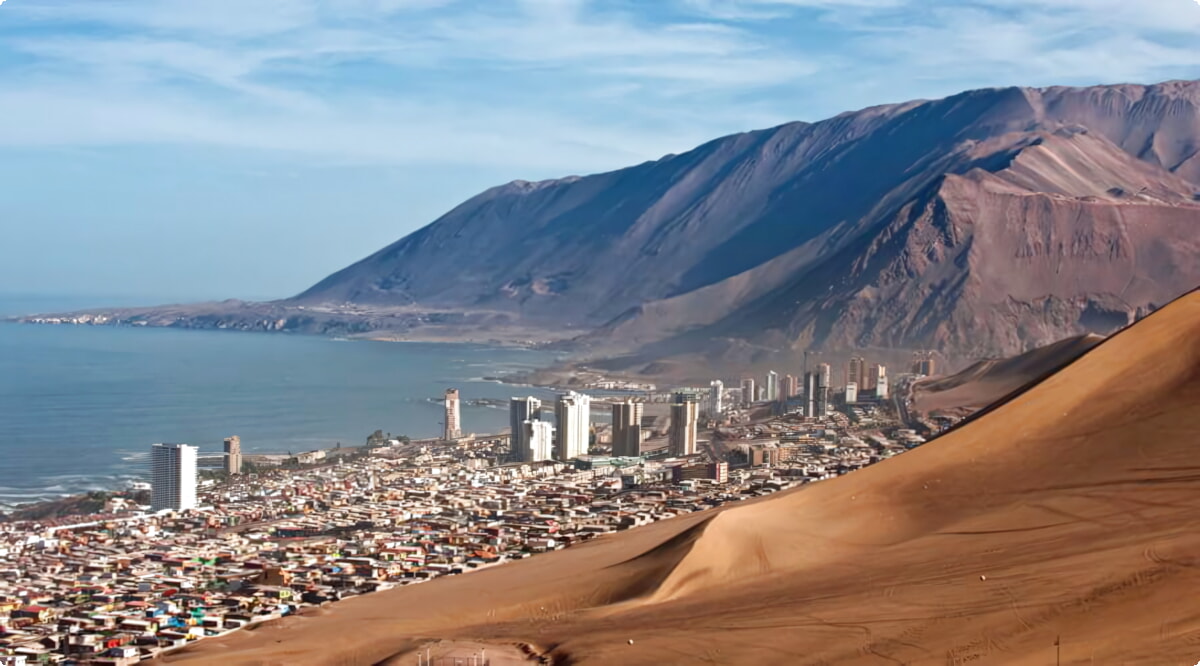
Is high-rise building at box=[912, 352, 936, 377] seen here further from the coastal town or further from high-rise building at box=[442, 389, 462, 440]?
high-rise building at box=[442, 389, 462, 440]

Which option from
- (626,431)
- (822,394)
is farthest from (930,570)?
(822,394)

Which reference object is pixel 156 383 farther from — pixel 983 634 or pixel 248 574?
pixel 983 634

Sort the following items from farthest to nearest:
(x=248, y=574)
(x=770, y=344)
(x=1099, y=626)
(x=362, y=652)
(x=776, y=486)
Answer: (x=770, y=344), (x=776, y=486), (x=248, y=574), (x=362, y=652), (x=1099, y=626)

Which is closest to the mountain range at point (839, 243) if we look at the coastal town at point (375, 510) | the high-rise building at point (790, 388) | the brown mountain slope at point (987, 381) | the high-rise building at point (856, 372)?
the high-rise building at point (790, 388)

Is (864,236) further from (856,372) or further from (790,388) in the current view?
(856,372)

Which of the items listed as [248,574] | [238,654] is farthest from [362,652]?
[248,574]

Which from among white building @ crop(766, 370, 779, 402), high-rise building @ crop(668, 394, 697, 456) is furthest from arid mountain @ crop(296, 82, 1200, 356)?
high-rise building @ crop(668, 394, 697, 456)
